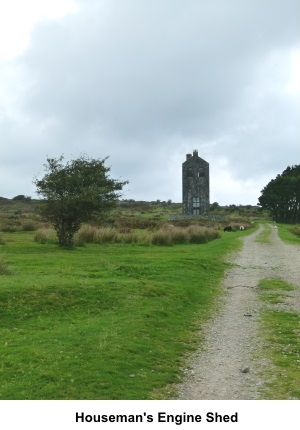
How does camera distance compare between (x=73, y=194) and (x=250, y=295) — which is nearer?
(x=250, y=295)

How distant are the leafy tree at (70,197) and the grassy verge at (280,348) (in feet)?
55.5

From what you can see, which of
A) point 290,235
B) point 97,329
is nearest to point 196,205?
point 290,235

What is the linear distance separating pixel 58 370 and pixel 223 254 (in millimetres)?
21848

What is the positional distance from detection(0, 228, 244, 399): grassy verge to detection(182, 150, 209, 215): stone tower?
78627mm

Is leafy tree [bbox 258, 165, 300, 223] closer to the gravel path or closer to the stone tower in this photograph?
the stone tower

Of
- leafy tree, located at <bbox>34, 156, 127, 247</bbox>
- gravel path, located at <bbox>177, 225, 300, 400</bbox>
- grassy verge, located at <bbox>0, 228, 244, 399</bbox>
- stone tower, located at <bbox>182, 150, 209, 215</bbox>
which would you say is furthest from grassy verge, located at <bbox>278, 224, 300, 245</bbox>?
stone tower, located at <bbox>182, 150, 209, 215</bbox>

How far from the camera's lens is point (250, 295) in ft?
51.5

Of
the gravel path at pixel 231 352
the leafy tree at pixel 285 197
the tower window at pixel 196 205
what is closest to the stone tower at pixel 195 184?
the tower window at pixel 196 205

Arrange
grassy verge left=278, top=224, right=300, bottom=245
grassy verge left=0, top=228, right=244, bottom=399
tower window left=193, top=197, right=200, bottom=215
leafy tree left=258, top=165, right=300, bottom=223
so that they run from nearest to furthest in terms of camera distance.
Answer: grassy verge left=0, top=228, right=244, bottom=399, grassy verge left=278, top=224, right=300, bottom=245, tower window left=193, top=197, right=200, bottom=215, leafy tree left=258, top=165, right=300, bottom=223

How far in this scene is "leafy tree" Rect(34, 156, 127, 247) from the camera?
30266 millimetres

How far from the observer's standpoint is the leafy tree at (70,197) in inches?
1192

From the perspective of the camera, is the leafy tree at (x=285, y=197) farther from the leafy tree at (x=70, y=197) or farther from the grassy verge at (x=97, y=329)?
the grassy verge at (x=97, y=329)

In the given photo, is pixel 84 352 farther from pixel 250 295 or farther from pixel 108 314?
pixel 250 295
